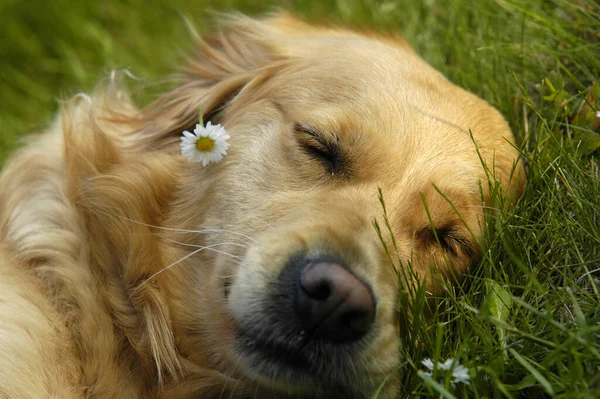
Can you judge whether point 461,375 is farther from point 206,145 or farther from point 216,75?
point 216,75

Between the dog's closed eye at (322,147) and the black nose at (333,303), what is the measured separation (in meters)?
0.63

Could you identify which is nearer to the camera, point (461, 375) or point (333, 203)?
point (461, 375)

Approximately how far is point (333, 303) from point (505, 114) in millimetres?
1882

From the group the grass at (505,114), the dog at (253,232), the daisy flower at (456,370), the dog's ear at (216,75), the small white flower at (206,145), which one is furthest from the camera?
the dog's ear at (216,75)

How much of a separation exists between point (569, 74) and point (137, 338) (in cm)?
232

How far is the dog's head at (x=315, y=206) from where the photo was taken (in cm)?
243

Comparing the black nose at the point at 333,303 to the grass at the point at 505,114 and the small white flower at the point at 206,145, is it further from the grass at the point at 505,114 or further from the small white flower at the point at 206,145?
the small white flower at the point at 206,145

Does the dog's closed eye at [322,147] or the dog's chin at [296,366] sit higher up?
the dog's closed eye at [322,147]

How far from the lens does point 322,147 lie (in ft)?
9.59

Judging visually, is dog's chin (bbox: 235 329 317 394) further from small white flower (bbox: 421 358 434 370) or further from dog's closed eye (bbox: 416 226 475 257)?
dog's closed eye (bbox: 416 226 475 257)

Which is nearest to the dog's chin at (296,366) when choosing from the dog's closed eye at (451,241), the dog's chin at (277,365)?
the dog's chin at (277,365)

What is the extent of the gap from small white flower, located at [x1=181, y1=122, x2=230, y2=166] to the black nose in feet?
2.81

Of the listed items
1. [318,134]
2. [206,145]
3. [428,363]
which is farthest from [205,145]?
[428,363]

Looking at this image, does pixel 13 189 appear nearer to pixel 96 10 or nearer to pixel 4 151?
pixel 4 151
